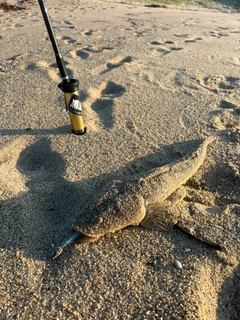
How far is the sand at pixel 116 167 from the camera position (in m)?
1.77

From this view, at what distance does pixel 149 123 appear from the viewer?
3320 mm

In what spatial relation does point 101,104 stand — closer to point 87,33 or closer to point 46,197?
point 46,197

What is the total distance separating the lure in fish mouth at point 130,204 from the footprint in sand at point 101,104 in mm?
1115

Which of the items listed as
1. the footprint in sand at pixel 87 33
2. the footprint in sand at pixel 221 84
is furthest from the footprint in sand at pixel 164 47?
the footprint in sand at pixel 87 33

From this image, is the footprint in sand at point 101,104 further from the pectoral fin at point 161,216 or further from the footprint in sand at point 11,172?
the pectoral fin at point 161,216

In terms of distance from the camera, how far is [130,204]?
84.2 inches

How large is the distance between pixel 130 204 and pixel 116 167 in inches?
26.0

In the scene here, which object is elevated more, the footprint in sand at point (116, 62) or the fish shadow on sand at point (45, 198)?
the footprint in sand at point (116, 62)

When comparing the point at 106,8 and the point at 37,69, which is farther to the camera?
the point at 106,8

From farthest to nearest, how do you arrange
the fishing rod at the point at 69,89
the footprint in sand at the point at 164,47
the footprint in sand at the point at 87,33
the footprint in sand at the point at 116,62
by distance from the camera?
the footprint in sand at the point at 87,33
the footprint in sand at the point at 164,47
the footprint in sand at the point at 116,62
the fishing rod at the point at 69,89

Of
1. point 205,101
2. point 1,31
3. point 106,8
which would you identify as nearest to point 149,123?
point 205,101

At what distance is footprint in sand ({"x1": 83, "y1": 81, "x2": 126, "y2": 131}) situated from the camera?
334 centimetres

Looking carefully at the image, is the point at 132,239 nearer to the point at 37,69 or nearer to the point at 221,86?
the point at 221,86

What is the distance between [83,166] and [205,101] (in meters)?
1.89
